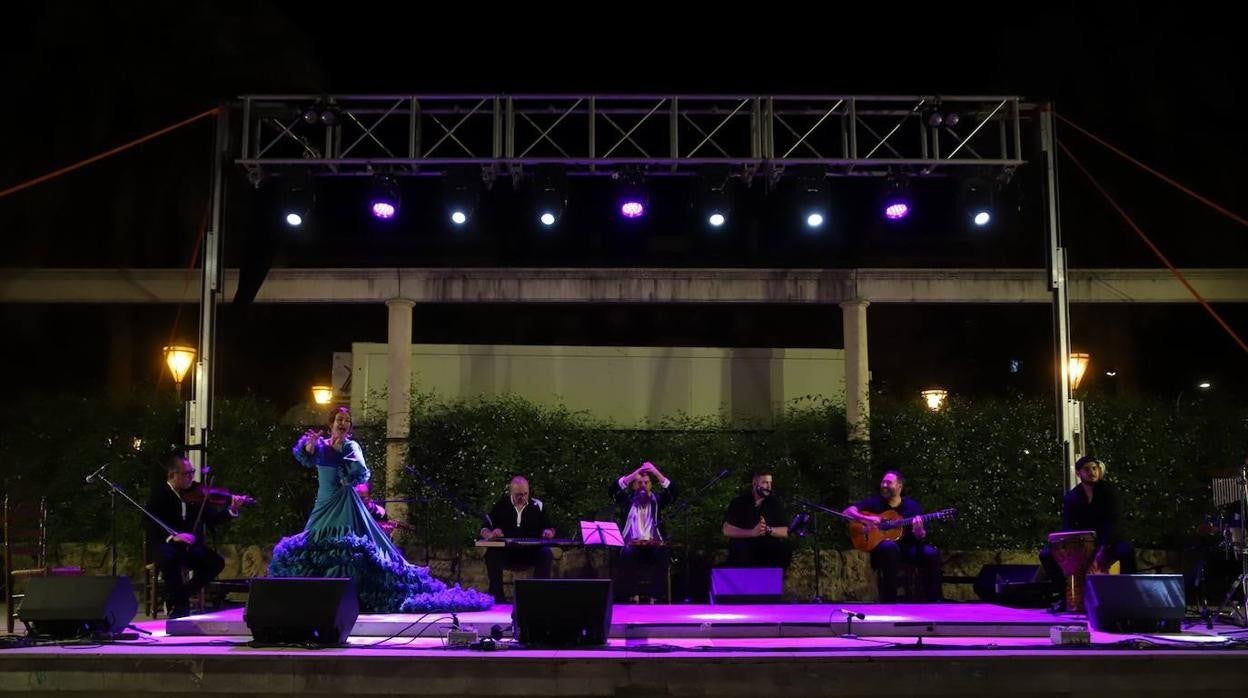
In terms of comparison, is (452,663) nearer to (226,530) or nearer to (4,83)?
(226,530)

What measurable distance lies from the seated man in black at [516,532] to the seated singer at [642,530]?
0.71 meters

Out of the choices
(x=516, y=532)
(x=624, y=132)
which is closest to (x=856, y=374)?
(x=624, y=132)

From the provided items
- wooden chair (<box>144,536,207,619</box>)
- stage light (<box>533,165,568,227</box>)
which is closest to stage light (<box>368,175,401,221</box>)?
Result: stage light (<box>533,165,568,227</box>)

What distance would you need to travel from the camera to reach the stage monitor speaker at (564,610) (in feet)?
22.3

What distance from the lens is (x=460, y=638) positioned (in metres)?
7.03

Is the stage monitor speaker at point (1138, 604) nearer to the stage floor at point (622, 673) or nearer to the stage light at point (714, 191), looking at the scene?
the stage floor at point (622, 673)

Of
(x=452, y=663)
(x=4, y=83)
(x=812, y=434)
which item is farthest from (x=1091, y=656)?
(x=4, y=83)

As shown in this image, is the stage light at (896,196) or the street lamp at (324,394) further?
the street lamp at (324,394)

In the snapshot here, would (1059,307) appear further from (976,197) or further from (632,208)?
(632,208)

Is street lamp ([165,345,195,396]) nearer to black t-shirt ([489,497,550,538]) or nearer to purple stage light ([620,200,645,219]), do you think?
black t-shirt ([489,497,550,538])

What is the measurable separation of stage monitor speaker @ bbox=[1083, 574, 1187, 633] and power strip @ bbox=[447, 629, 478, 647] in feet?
13.5

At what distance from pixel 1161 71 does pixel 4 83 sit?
45.4 ft

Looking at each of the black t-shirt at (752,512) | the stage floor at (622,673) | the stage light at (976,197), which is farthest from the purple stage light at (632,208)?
the stage floor at (622,673)

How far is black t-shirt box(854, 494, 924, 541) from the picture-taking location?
31.7 feet
